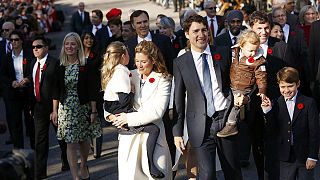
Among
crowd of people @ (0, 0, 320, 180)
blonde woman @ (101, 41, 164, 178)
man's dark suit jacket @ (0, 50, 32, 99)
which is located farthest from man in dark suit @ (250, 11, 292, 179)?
man's dark suit jacket @ (0, 50, 32, 99)

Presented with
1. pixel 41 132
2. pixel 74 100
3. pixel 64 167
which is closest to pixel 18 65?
pixel 41 132

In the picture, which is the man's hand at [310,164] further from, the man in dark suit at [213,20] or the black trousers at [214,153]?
the man in dark suit at [213,20]

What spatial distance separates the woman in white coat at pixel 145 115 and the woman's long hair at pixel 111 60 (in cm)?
30

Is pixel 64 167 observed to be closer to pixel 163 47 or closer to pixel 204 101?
pixel 163 47

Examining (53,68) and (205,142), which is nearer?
(205,142)

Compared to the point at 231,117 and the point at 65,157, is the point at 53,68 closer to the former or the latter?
the point at 65,157

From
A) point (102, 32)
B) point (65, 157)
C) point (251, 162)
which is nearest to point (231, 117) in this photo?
point (251, 162)

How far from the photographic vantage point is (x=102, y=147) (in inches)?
413

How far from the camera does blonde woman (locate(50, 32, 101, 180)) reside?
27.6 ft

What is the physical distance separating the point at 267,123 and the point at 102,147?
3.90 meters

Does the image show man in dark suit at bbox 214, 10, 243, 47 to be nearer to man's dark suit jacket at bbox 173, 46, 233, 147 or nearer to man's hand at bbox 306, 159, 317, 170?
man's dark suit jacket at bbox 173, 46, 233, 147

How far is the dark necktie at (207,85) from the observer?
6.61 m

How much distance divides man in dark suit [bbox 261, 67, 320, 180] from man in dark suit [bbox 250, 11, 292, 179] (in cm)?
29

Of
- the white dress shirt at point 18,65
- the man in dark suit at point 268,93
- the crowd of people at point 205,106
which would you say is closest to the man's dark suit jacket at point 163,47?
the crowd of people at point 205,106
